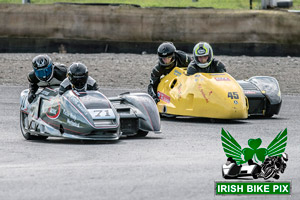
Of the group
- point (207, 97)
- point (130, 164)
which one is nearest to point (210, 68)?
point (207, 97)

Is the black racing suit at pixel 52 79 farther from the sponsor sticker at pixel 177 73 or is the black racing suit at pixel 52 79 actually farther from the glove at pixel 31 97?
the sponsor sticker at pixel 177 73

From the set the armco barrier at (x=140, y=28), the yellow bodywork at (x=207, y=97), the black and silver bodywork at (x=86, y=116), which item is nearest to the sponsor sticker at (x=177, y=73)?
the yellow bodywork at (x=207, y=97)

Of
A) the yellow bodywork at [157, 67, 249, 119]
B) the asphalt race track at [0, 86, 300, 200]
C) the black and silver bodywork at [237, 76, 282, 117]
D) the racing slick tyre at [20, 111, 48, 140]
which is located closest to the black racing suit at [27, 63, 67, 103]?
the racing slick tyre at [20, 111, 48, 140]

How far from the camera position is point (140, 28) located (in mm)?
24641

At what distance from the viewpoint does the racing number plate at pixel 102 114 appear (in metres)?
10.9

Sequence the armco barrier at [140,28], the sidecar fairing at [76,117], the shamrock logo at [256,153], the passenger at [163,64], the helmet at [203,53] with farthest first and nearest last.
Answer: the armco barrier at [140,28]
the passenger at [163,64]
the helmet at [203,53]
the sidecar fairing at [76,117]
the shamrock logo at [256,153]

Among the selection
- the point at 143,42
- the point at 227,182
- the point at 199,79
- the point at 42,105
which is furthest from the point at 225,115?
the point at 143,42

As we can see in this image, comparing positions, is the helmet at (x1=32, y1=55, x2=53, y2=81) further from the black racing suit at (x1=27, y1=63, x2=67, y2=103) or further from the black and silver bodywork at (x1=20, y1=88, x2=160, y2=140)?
the black and silver bodywork at (x1=20, y1=88, x2=160, y2=140)

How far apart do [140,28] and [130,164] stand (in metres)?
15.7

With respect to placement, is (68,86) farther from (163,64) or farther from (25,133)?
(163,64)

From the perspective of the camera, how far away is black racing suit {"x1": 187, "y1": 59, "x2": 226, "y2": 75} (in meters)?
14.7

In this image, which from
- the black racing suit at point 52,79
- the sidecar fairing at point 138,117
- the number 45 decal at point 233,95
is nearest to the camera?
the sidecar fairing at point 138,117

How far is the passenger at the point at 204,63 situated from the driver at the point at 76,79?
3.44m

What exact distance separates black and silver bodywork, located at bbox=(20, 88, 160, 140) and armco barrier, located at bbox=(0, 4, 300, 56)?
11.9 m
